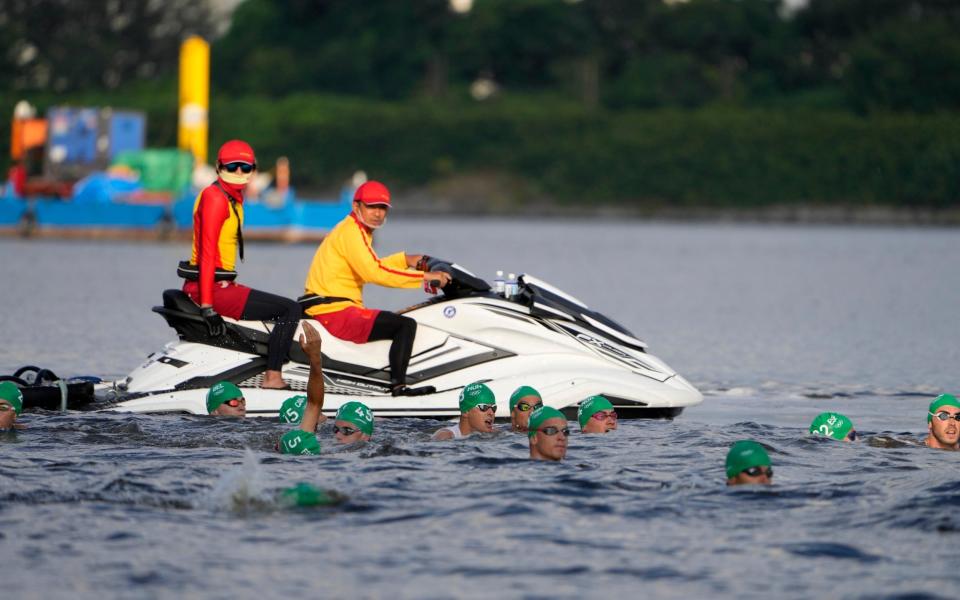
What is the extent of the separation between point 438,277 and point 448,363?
2.47 ft

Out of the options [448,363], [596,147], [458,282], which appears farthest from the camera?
[596,147]

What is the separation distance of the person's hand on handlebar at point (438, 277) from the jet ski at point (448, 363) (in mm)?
85

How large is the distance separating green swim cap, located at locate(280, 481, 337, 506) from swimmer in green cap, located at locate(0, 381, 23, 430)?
3.34 meters

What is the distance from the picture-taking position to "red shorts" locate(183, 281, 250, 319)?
13250 mm

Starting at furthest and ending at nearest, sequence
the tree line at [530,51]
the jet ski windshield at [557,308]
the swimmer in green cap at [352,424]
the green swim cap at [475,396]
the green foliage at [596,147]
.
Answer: the tree line at [530,51]
the green foliage at [596,147]
the jet ski windshield at [557,308]
the green swim cap at [475,396]
the swimmer in green cap at [352,424]

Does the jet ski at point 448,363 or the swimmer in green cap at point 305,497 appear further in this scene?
the jet ski at point 448,363

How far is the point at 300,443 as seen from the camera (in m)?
11.6

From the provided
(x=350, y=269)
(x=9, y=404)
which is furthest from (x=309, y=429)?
(x=9, y=404)

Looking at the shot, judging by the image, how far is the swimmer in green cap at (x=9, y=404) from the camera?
12539mm

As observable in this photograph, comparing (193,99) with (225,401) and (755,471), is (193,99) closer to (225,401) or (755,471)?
(225,401)

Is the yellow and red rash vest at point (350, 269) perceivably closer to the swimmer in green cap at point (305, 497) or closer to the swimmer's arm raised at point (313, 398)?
the swimmer's arm raised at point (313, 398)

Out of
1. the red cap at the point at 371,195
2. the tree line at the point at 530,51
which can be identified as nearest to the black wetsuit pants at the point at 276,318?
the red cap at the point at 371,195

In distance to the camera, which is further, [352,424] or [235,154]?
[235,154]

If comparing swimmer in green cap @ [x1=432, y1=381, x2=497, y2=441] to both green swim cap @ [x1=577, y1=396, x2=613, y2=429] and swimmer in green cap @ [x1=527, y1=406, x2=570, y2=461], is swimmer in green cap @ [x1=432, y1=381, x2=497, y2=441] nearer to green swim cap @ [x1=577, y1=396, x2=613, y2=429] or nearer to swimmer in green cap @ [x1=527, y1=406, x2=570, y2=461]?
green swim cap @ [x1=577, y1=396, x2=613, y2=429]
